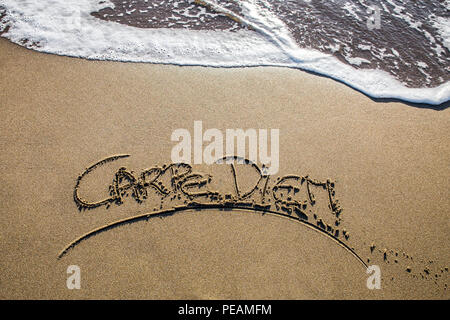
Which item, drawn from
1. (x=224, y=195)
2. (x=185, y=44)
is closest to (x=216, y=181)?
Result: (x=224, y=195)

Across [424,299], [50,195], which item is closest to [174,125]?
[50,195]

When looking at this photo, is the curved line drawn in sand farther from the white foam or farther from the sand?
the white foam

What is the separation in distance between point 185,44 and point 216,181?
2340mm

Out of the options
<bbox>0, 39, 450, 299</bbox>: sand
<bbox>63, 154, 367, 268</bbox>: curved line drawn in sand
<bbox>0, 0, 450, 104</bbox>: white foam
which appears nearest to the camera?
<bbox>0, 39, 450, 299</bbox>: sand

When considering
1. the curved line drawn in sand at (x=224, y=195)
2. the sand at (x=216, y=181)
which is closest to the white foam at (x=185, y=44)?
the sand at (x=216, y=181)

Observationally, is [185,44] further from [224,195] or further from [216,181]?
[224,195]

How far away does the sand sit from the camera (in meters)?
2.21

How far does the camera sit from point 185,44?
4.07m

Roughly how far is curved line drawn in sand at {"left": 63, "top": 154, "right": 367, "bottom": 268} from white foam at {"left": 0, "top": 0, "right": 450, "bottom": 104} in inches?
64.6

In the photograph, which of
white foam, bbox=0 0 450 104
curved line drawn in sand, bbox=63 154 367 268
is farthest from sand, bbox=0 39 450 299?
white foam, bbox=0 0 450 104

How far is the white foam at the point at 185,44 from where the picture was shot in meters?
3.62

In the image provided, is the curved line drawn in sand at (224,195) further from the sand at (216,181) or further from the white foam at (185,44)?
the white foam at (185,44)

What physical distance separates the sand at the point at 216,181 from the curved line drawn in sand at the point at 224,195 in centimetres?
5

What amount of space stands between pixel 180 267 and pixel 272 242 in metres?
0.76
